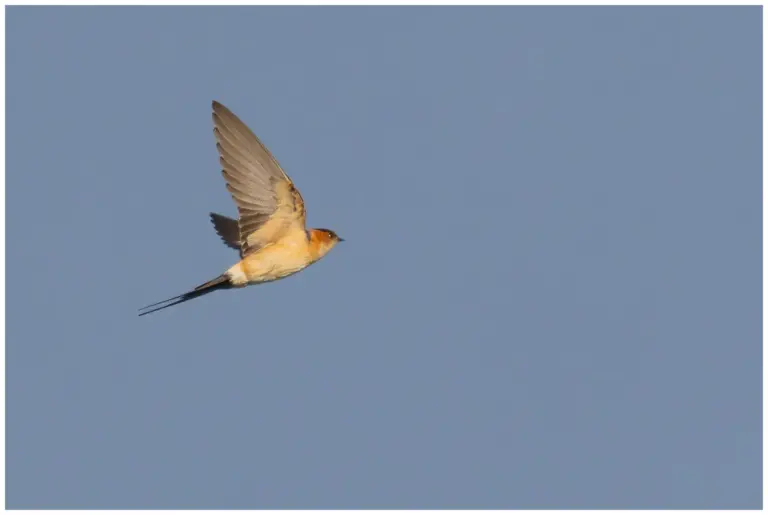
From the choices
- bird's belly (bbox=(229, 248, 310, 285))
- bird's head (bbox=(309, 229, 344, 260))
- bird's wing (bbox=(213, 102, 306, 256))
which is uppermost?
bird's wing (bbox=(213, 102, 306, 256))

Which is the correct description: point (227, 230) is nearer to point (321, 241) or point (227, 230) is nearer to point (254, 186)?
point (321, 241)

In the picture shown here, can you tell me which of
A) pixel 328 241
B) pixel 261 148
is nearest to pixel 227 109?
pixel 261 148

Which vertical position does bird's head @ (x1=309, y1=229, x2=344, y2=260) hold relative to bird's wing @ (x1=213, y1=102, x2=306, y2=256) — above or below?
below

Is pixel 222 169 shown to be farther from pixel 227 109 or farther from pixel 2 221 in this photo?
pixel 2 221

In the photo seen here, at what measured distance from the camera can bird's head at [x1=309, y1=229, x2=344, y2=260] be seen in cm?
1400

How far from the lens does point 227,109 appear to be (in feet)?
44.2

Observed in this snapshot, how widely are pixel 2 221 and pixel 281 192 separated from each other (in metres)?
3.48

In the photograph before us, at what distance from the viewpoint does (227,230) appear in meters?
15.4

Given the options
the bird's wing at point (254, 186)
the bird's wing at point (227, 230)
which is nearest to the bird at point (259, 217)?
the bird's wing at point (254, 186)

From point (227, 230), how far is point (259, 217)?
169 centimetres

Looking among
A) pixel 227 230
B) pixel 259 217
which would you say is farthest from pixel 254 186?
pixel 227 230

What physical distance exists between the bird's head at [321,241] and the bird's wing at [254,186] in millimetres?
164

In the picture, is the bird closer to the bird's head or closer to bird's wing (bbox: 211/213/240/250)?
the bird's head

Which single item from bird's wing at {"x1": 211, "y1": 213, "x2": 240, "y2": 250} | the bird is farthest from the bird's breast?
bird's wing at {"x1": 211, "y1": 213, "x2": 240, "y2": 250}
